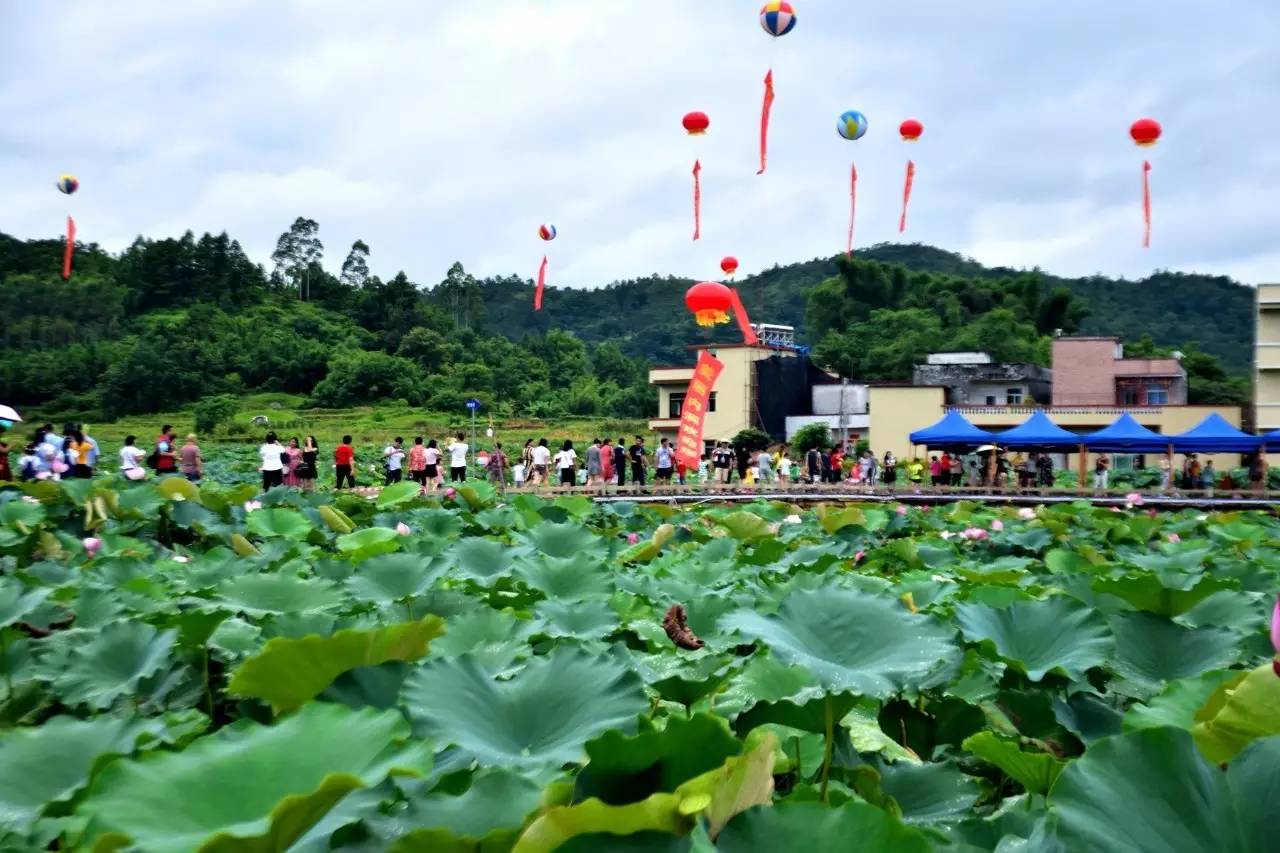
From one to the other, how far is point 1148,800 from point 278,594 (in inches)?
47.4

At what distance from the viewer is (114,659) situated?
125 centimetres

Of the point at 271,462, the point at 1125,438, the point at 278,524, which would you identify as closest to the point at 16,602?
the point at 278,524

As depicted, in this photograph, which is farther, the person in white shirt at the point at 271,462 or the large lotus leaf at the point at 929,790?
the person in white shirt at the point at 271,462

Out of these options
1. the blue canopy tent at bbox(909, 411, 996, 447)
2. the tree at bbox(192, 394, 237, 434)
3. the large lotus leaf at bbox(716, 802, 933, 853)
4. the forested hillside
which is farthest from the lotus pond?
the tree at bbox(192, 394, 237, 434)

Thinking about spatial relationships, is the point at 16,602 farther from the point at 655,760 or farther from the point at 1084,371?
the point at 1084,371

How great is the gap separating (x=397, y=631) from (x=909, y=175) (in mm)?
17213

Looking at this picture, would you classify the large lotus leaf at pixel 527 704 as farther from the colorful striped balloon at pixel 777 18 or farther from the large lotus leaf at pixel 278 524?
the colorful striped balloon at pixel 777 18

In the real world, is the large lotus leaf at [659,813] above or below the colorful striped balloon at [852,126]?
below

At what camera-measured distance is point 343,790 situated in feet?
1.93

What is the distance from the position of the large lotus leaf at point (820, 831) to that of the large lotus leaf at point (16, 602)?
1088 mm

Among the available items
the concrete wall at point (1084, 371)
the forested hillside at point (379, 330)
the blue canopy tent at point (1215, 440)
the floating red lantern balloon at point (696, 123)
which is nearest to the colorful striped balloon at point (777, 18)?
the floating red lantern balloon at point (696, 123)

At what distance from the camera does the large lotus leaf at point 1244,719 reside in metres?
0.81

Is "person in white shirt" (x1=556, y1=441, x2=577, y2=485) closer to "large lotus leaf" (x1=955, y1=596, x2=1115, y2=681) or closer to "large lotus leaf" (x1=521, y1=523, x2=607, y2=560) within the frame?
"large lotus leaf" (x1=521, y1=523, x2=607, y2=560)

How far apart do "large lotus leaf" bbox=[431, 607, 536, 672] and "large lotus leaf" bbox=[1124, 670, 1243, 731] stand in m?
0.61
